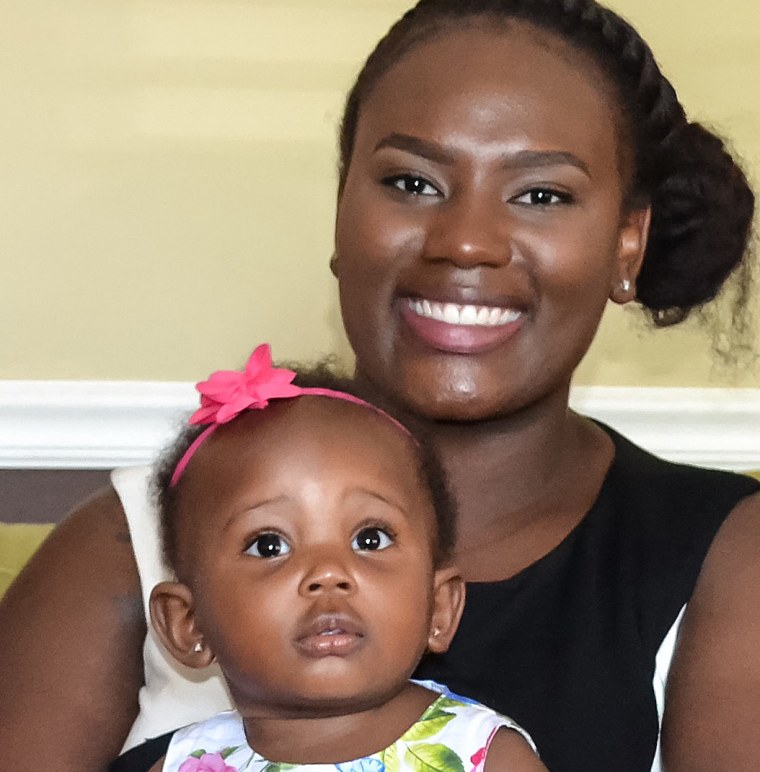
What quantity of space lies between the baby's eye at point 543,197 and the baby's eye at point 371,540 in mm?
375

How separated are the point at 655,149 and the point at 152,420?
883mm

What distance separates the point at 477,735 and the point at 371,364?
0.41 m

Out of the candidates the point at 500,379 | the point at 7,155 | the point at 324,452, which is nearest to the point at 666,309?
the point at 500,379

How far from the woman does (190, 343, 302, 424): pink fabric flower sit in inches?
6.7

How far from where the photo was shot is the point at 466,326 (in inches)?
52.7

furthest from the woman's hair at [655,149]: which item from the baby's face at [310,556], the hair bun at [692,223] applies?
the baby's face at [310,556]

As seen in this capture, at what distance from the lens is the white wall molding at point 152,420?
200cm

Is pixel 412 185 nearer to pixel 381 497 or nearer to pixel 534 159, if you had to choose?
pixel 534 159

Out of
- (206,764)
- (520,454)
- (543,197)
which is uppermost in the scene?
(543,197)

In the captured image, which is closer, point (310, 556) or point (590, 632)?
point (310, 556)

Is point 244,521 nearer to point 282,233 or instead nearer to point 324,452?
point 324,452

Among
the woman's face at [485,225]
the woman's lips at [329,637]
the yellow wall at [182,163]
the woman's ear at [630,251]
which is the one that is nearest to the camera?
the woman's lips at [329,637]

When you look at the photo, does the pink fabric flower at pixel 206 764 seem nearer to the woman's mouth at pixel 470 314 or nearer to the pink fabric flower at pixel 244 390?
the pink fabric flower at pixel 244 390

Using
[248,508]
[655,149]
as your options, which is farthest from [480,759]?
[655,149]
